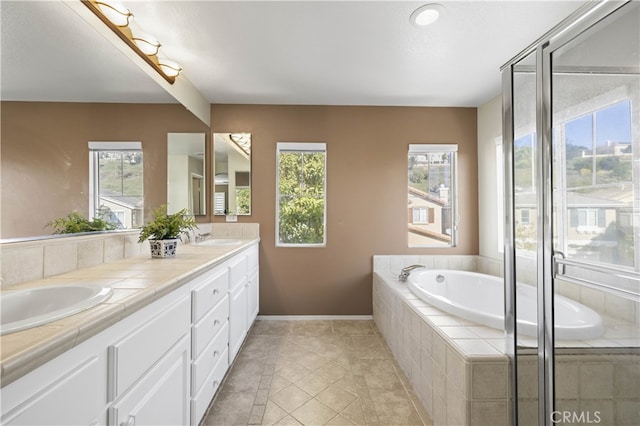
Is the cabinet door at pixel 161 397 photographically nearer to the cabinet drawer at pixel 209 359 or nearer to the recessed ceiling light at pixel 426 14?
the cabinet drawer at pixel 209 359

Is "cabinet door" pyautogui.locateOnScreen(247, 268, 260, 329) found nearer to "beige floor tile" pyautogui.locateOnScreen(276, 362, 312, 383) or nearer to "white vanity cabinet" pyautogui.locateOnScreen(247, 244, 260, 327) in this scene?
"white vanity cabinet" pyautogui.locateOnScreen(247, 244, 260, 327)

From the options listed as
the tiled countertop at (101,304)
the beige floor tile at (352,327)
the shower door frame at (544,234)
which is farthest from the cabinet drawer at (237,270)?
the shower door frame at (544,234)

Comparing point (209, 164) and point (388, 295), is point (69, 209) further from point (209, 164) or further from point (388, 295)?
point (388, 295)

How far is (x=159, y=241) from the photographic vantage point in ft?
5.59

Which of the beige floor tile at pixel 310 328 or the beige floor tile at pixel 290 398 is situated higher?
the beige floor tile at pixel 310 328

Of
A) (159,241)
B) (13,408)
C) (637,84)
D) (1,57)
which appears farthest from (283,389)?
(637,84)

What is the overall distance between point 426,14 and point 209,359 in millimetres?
2468

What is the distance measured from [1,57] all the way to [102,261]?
0.98 meters

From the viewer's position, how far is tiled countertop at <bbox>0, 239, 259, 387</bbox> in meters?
0.54

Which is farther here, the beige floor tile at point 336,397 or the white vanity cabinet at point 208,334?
the beige floor tile at point 336,397

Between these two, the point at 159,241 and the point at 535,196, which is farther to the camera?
the point at 159,241

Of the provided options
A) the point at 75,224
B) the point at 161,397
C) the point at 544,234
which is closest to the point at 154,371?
the point at 161,397

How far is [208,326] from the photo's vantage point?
1.56 metres

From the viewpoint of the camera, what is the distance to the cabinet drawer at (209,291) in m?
1.38
